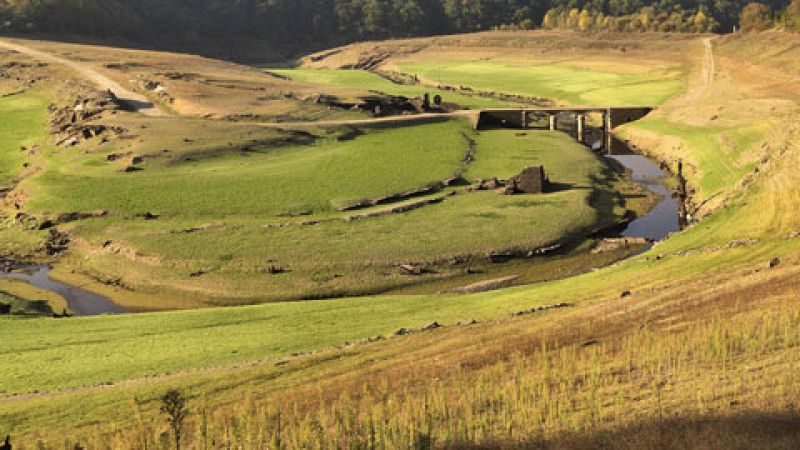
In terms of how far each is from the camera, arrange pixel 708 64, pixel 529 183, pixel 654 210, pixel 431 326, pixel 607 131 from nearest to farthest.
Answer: pixel 431 326, pixel 529 183, pixel 654 210, pixel 607 131, pixel 708 64

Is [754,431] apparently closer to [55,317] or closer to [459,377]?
[459,377]

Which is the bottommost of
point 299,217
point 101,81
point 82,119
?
point 299,217

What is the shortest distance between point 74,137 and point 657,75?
292ft

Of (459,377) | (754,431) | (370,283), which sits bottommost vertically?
(370,283)

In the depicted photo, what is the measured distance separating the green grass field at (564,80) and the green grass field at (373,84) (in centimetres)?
760

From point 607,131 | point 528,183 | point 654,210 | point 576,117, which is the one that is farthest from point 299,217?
point 576,117

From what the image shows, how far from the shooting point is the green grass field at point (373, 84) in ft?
398

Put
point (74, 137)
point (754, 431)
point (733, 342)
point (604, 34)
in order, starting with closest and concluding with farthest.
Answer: point (754, 431) < point (733, 342) < point (74, 137) < point (604, 34)

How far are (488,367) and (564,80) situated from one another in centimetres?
11930

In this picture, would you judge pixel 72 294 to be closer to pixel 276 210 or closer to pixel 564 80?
pixel 276 210

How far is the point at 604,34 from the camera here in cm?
17062

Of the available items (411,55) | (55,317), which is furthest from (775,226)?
(411,55)

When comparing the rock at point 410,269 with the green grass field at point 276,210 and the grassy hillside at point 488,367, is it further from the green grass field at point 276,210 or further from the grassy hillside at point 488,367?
the grassy hillside at point 488,367

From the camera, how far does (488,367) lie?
24734 mm
